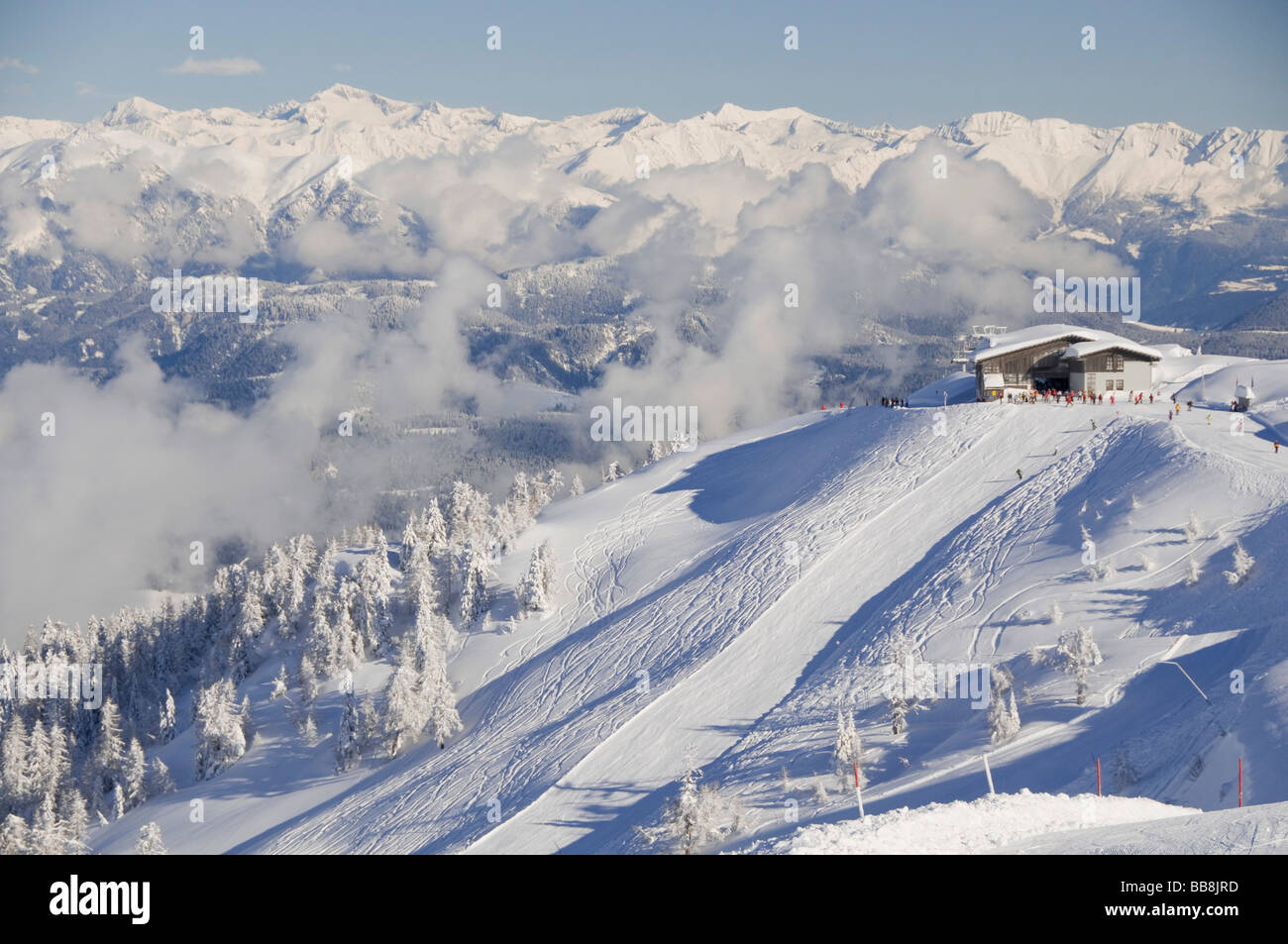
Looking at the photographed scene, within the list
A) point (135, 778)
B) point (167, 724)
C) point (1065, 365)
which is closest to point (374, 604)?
point (135, 778)

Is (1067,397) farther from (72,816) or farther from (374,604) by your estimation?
(72,816)

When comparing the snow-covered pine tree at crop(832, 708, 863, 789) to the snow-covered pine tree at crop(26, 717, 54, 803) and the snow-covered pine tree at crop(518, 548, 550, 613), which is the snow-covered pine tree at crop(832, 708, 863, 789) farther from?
the snow-covered pine tree at crop(26, 717, 54, 803)

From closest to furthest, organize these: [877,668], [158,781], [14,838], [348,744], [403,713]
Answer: [14,838] → [877,668] → [403,713] → [348,744] → [158,781]

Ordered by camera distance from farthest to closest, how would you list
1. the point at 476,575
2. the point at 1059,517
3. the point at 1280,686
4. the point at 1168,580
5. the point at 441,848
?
the point at 476,575 → the point at 1059,517 → the point at 1168,580 → the point at 441,848 → the point at 1280,686
